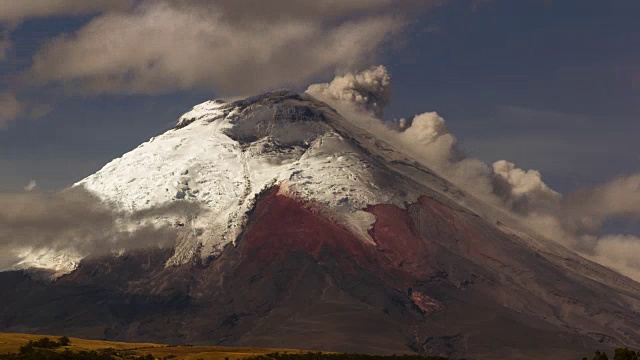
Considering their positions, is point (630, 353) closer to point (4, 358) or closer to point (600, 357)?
point (600, 357)

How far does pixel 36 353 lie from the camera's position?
199500 millimetres

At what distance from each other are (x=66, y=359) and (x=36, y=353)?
17.6 ft

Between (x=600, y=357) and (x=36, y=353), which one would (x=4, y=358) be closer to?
(x=36, y=353)

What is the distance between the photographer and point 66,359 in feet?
654

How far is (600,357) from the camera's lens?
19675 cm

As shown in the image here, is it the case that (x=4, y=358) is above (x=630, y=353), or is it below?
below

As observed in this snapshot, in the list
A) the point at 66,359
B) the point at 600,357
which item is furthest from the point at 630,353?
the point at 66,359

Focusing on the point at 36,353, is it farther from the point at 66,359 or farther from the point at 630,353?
the point at 630,353

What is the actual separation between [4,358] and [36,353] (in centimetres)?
726

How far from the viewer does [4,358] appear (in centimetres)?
19338

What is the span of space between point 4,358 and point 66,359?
11006 millimetres

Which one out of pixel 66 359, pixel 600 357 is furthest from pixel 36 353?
pixel 600 357

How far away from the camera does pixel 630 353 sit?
190125 mm

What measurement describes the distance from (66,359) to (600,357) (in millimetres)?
92554
